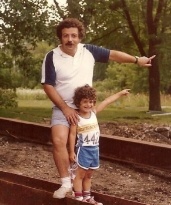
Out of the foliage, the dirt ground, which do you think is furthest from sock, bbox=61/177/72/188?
the foliage

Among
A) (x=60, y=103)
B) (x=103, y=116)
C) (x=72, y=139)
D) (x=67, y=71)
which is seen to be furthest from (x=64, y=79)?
(x=103, y=116)

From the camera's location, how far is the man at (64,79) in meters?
4.98

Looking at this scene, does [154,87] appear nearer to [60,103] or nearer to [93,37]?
[93,37]

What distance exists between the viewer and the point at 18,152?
31.1 feet

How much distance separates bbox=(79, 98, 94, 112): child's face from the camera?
487 cm

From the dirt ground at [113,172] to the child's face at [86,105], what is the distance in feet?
6.04

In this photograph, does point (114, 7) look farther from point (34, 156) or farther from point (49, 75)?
point (49, 75)

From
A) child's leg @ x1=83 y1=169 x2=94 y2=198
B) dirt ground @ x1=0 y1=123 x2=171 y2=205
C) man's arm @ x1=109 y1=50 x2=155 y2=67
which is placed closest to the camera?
child's leg @ x1=83 y1=169 x2=94 y2=198

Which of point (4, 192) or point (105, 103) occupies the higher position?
point (105, 103)

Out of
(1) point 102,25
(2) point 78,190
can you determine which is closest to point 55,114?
(2) point 78,190

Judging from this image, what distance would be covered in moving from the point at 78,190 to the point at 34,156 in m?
4.14

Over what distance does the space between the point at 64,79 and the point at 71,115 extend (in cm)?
35

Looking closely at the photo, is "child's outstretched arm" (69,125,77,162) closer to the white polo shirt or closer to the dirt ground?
the white polo shirt

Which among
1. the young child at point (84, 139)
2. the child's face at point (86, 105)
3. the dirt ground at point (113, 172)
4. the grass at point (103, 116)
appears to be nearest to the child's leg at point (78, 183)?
the young child at point (84, 139)
